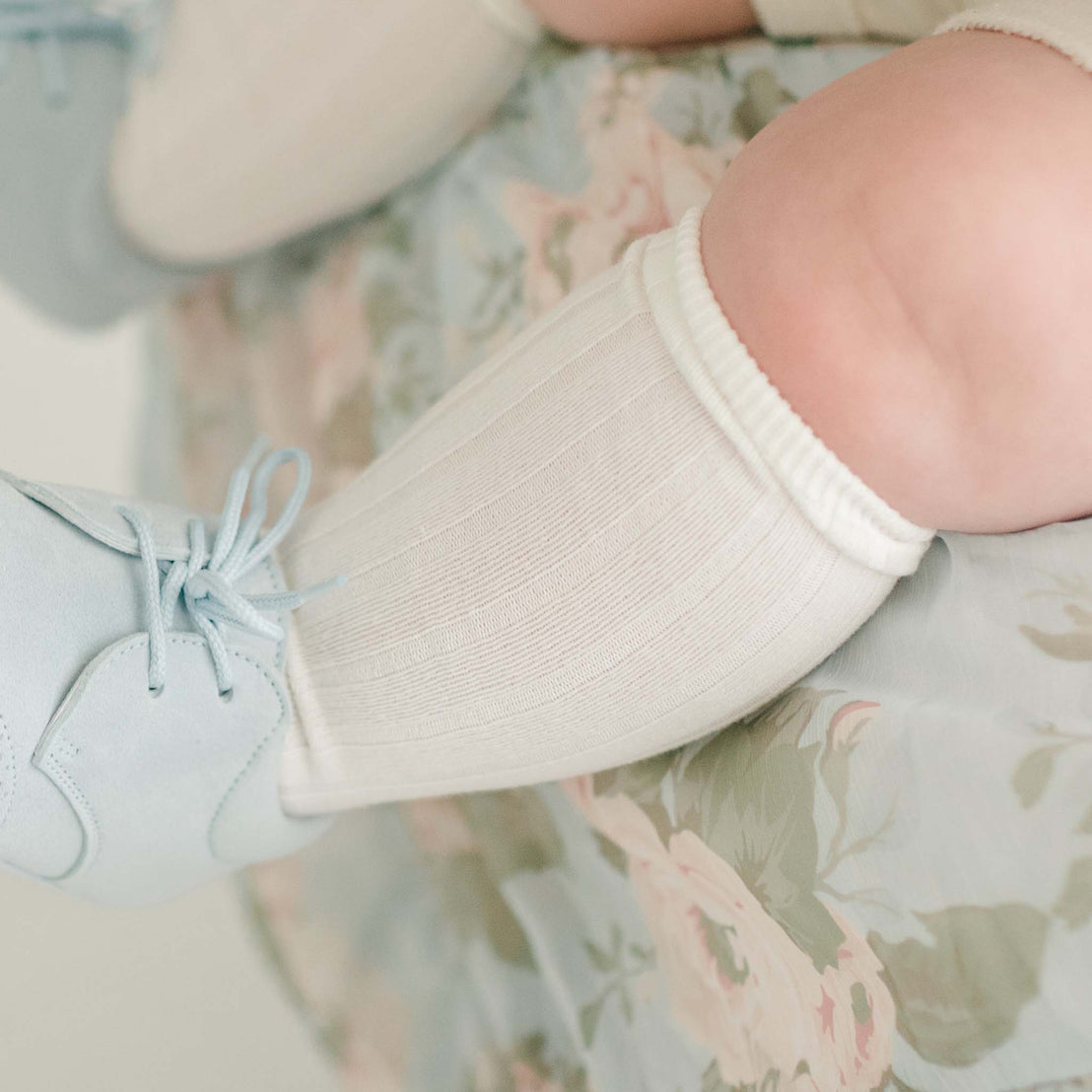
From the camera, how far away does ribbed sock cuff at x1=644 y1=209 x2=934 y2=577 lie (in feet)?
1.61

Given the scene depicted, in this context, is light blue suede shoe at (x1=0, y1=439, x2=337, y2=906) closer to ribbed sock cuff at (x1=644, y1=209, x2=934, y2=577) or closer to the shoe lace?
ribbed sock cuff at (x1=644, y1=209, x2=934, y2=577)

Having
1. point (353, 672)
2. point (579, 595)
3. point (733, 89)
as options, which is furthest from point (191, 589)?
point (733, 89)

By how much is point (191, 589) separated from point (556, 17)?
0.48 meters

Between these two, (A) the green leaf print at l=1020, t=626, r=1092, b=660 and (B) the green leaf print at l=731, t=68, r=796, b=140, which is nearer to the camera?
(A) the green leaf print at l=1020, t=626, r=1092, b=660

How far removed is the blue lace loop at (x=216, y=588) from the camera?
56cm

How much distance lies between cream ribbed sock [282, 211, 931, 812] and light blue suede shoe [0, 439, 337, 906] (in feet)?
0.14

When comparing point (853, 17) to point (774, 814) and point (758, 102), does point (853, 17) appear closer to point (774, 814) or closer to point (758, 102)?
point (758, 102)

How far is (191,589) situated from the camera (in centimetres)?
58

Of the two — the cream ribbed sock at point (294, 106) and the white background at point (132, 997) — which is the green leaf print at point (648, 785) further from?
the cream ribbed sock at point (294, 106)

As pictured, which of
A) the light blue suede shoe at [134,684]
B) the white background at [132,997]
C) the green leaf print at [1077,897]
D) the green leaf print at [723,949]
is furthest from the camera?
the white background at [132,997]

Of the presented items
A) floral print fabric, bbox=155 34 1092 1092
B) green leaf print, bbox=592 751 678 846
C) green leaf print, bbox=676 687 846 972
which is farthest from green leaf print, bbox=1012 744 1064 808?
green leaf print, bbox=592 751 678 846

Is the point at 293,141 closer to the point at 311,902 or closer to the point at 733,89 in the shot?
the point at 733,89

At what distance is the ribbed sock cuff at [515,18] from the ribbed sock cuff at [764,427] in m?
0.34

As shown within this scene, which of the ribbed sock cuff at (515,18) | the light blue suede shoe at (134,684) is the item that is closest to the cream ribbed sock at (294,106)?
the ribbed sock cuff at (515,18)
